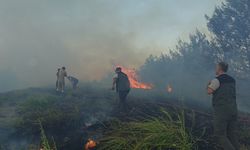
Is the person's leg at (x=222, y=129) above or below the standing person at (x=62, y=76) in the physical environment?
below

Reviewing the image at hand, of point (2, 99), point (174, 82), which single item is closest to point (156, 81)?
point (174, 82)

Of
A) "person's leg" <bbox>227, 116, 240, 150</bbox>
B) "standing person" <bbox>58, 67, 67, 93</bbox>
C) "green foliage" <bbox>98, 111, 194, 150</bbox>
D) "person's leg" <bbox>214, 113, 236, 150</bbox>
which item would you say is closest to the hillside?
"green foliage" <bbox>98, 111, 194, 150</bbox>

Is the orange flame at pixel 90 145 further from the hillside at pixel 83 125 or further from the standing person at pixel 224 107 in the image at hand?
the standing person at pixel 224 107

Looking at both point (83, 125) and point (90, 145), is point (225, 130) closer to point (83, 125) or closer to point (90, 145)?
point (90, 145)

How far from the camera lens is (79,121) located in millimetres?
11203

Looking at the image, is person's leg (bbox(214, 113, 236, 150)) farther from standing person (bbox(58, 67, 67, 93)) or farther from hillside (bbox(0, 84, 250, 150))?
standing person (bbox(58, 67, 67, 93))

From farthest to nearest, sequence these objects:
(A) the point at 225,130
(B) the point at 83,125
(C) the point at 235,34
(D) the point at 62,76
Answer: (C) the point at 235,34
(D) the point at 62,76
(B) the point at 83,125
(A) the point at 225,130

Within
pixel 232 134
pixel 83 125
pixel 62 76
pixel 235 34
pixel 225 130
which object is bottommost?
pixel 83 125

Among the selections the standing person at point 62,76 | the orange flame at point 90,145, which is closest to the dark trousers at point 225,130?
the orange flame at point 90,145

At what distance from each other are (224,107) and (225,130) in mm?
476

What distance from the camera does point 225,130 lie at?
23.2 feet

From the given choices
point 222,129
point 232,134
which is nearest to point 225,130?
point 222,129

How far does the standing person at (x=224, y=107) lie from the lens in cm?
708

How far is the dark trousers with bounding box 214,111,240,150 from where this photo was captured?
6.91m
